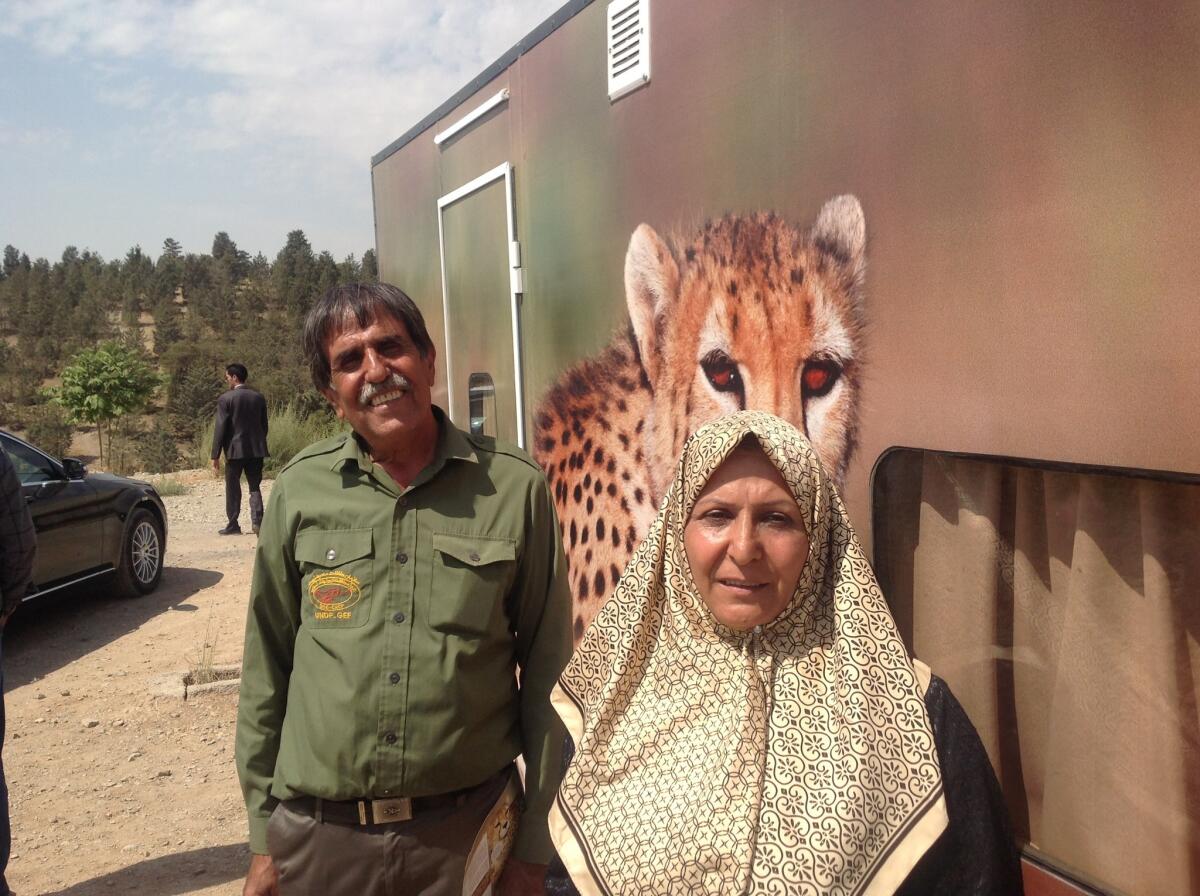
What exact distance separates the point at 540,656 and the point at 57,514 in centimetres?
532

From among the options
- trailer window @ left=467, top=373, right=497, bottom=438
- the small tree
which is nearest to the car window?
trailer window @ left=467, top=373, right=497, bottom=438

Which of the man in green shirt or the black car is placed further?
the black car

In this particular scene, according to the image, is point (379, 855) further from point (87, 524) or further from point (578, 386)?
point (87, 524)

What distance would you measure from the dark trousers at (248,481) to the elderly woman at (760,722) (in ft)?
25.4

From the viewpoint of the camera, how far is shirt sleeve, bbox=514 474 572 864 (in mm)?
1783

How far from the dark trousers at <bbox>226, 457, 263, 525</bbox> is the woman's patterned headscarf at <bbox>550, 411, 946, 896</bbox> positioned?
7.74 m

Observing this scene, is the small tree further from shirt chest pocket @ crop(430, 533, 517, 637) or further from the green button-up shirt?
shirt chest pocket @ crop(430, 533, 517, 637)

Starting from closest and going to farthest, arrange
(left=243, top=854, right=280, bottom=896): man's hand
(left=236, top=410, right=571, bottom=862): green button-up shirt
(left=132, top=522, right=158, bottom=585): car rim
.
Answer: (left=236, top=410, right=571, bottom=862): green button-up shirt → (left=243, top=854, right=280, bottom=896): man's hand → (left=132, top=522, right=158, bottom=585): car rim

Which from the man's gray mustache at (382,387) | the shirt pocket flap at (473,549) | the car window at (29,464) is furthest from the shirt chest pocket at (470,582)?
the car window at (29,464)

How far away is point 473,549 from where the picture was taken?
1.71 meters

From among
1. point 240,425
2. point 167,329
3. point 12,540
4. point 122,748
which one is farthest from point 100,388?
point 12,540

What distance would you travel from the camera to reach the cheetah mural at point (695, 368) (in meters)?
1.81

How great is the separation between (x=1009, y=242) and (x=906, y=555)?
2.10 ft

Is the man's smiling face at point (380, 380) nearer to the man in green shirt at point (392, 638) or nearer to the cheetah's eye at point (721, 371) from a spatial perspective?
the man in green shirt at point (392, 638)
